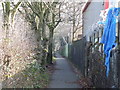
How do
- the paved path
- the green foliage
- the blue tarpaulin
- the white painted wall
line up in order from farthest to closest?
the white painted wall, the paved path, the green foliage, the blue tarpaulin

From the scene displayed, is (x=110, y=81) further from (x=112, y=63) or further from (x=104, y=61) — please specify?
(x=104, y=61)

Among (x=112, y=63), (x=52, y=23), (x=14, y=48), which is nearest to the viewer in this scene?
(x=112, y=63)

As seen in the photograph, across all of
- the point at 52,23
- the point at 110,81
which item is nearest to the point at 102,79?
the point at 110,81

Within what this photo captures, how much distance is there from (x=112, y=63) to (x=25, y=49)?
316 cm

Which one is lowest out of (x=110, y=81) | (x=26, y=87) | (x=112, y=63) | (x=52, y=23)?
(x=26, y=87)

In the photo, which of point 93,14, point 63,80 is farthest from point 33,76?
point 93,14

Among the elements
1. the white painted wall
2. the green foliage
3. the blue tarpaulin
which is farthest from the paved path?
the blue tarpaulin

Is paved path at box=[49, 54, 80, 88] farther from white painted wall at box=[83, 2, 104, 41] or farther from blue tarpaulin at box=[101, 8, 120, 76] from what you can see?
blue tarpaulin at box=[101, 8, 120, 76]

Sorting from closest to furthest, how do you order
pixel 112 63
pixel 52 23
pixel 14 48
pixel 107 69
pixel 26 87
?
pixel 112 63
pixel 107 69
pixel 14 48
pixel 26 87
pixel 52 23

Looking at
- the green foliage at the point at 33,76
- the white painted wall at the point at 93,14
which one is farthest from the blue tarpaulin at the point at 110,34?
the white painted wall at the point at 93,14

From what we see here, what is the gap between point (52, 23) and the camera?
75.9 ft

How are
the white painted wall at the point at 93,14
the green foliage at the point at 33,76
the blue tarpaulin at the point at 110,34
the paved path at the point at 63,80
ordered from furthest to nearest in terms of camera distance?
the white painted wall at the point at 93,14
the paved path at the point at 63,80
the green foliage at the point at 33,76
the blue tarpaulin at the point at 110,34

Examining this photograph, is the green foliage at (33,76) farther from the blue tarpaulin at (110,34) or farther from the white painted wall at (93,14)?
the white painted wall at (93,14)

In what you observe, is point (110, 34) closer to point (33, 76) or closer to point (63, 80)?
point (33, 76)
